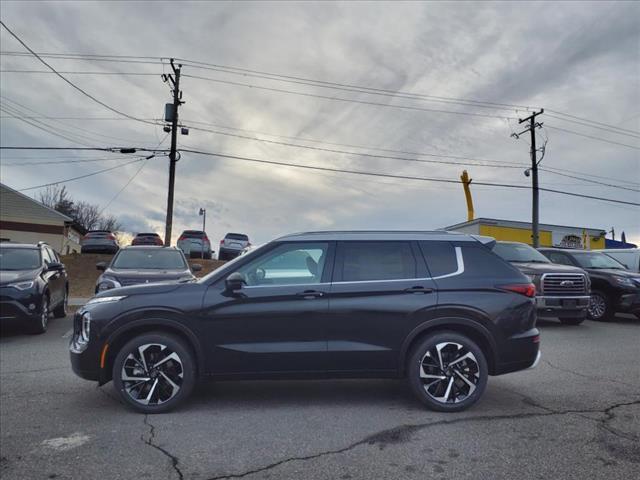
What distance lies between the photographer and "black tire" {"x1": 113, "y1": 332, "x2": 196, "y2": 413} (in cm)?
480

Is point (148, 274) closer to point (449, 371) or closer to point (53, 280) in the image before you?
point (53, 280)

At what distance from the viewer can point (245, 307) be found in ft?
16.0

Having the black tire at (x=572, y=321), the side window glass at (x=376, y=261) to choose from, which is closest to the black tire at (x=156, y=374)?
the side window glass at (x=376, y=261)

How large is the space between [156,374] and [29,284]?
5.70 meters

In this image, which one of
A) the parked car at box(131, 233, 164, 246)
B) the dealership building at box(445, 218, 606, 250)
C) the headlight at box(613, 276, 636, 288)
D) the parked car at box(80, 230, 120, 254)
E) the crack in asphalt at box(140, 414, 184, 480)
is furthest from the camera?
the dealership building at box(445, 218, 606, 250)

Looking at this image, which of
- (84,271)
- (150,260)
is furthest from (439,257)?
(84,271)


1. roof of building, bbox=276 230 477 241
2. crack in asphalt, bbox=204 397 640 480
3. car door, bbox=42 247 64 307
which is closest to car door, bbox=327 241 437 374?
roof of building, bbox=276 230 477 241

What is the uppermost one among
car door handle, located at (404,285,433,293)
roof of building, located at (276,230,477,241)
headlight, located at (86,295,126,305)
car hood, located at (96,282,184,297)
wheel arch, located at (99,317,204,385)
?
roof of building, located at (276,230,477,241)

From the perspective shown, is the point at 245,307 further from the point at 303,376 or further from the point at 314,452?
the point at 314,452

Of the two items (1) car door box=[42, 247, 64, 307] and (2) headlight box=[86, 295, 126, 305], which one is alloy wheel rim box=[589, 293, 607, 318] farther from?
(1) car door box=[42, 247, 64, 307]

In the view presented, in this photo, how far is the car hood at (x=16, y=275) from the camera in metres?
8.95

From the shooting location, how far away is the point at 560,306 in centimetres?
1064

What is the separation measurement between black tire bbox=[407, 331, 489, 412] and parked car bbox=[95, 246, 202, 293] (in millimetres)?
5635

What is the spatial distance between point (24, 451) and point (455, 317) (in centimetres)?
382
